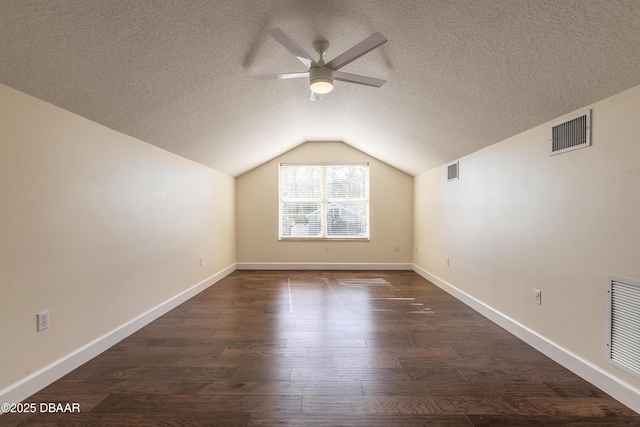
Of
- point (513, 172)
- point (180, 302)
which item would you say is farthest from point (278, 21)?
point (180, 302)

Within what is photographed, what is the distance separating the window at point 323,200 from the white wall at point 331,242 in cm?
18

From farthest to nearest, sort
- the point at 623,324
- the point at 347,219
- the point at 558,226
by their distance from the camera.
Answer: the point at 347,219
the point at 558,226
the point at 623,324

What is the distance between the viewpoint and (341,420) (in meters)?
1.43

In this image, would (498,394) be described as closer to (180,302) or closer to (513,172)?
(513,172)

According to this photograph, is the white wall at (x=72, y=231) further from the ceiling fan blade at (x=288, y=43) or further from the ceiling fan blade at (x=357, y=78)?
the ceiling fan blade at (x=357, y=78)

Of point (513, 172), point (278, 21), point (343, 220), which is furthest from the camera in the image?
point (343, 220)

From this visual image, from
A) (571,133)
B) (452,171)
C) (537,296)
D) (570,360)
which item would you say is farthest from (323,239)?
(571,133)

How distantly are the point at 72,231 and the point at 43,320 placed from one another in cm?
58

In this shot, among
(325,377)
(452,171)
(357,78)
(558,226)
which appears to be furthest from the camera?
(452,171)

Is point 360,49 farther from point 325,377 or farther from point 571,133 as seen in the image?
point 325,377

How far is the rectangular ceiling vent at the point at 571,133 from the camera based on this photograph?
1782mm

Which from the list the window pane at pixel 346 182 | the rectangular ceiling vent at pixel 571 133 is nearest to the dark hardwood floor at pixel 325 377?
the rectangular ceiling vent at pixel 571 133

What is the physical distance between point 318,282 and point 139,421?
3.00m

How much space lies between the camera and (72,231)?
1.90m
